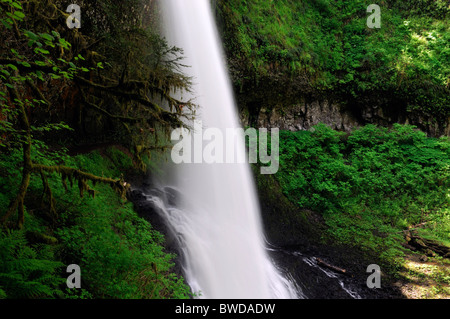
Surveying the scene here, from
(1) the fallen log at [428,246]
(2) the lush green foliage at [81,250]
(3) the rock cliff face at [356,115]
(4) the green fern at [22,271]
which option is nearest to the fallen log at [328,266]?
(1) the fallen log at [428,246]

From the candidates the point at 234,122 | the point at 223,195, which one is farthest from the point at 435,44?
the point at 223,195

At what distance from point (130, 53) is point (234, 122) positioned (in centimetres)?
526

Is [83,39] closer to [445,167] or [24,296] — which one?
[24,296]

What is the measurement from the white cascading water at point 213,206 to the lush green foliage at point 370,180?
2209mm

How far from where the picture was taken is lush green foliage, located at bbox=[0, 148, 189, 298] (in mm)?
2934

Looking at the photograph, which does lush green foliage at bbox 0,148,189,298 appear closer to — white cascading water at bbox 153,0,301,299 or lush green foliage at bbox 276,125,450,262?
white cascading water at bbox 153,0,301,299

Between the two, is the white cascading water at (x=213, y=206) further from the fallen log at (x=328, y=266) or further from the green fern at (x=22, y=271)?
the green fern at (x=22, y=271)

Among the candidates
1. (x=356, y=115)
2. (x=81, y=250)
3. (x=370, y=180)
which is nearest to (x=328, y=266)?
(x=370, y=180)

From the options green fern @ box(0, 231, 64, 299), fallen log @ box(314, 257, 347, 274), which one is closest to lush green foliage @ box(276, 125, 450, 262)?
fallen log @ box(314, 257, 347, 274)

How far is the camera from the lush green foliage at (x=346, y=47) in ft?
34.9

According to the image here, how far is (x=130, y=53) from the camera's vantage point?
533cm

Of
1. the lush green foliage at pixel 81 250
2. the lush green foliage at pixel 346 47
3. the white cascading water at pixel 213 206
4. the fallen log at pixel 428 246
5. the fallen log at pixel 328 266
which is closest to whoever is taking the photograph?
the lush green foliage at pixel 81 250

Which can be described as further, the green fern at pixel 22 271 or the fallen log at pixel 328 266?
the fallen log at pixel 328 266

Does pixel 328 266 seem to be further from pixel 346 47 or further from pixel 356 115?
pixel 346 47
